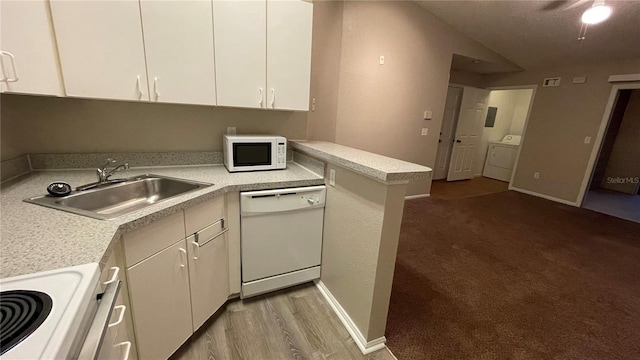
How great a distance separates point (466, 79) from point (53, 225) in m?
6.33

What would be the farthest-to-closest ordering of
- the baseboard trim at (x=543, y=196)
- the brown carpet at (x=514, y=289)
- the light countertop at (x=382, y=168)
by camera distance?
the baseboard trim at (x=543, y=196)
the brown carpet at (x=514, y=289)
the light countertop at (x=382, y=168)

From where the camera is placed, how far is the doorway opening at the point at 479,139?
528 centimetres

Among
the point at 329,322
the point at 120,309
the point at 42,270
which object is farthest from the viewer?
the point at 329,322

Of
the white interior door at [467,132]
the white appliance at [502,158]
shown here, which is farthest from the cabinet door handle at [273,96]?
the white appliance at [502,158]

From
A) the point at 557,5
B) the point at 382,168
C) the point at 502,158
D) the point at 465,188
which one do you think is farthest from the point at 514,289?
the point at 502,158

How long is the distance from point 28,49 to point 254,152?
1207 millimetres

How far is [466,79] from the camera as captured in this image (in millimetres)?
5312

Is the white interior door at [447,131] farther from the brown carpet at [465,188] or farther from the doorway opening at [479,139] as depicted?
the brown carpet at [465,188]

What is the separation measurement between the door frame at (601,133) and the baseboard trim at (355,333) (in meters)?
4.82

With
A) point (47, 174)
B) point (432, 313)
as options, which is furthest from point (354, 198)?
point (47, 174)

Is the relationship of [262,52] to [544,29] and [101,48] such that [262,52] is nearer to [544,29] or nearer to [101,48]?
[101,48]

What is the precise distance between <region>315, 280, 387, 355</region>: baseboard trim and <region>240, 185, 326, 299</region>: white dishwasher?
279 mm

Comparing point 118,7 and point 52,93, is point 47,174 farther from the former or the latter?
point 118,7

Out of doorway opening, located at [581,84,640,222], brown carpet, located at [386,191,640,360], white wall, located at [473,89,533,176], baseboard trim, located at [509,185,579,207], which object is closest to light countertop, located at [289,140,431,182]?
brown carpet, located at [386,191,640,360]
